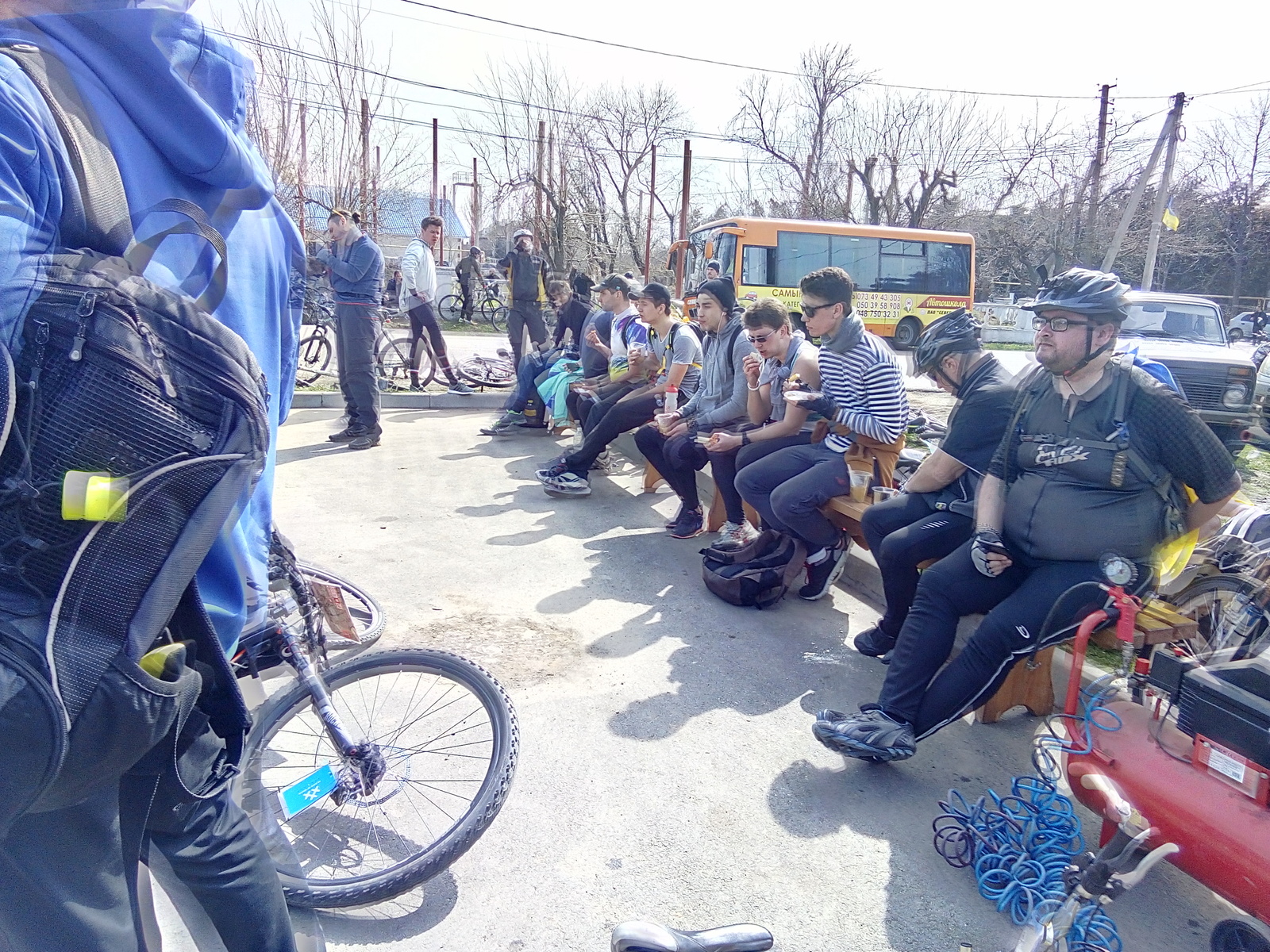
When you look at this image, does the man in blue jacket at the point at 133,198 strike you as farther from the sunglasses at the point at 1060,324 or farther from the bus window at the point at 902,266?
the bus window at the point at 902,266

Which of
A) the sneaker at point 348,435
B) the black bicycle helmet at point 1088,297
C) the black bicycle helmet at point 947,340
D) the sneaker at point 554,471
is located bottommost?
the sneaker at point 554,471

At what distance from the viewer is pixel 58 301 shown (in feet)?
3.66

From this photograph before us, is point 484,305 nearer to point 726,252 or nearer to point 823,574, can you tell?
point 726,252

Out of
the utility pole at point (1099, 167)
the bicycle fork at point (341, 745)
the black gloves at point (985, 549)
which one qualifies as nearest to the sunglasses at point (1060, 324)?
the black gloves at point (985, 549)

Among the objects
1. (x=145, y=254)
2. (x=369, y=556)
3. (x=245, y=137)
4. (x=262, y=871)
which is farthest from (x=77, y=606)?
(x=369, y=556)

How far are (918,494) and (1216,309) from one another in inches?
401

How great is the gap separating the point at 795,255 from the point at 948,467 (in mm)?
17701

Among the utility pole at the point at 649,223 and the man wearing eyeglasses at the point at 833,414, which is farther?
the utility pole at the point at 649,223

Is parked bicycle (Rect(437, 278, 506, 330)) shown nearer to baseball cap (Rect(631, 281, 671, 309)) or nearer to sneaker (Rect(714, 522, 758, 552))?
baseball cap (Rect(631, 281, 671, 309))

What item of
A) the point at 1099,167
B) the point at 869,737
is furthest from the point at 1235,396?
the point at 1099,167

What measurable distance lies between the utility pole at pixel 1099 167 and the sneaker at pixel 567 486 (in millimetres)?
28330

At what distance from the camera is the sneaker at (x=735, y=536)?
4660 millimetres

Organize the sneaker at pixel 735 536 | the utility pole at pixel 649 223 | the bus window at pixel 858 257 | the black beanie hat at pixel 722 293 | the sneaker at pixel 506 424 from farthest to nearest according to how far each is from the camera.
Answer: the utility pole at pixel 649 223 → the bus window at pixel 858 257 → the sneaker at pixel 506 424 → the black beanie hat at pixel 722 293 → the sneaker at pixel 735 536

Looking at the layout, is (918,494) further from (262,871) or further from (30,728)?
(30,728)
